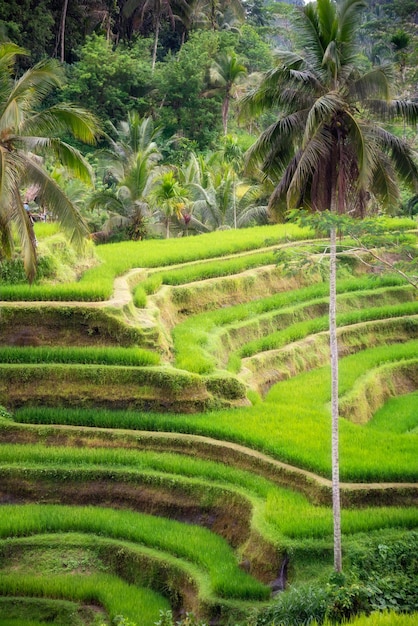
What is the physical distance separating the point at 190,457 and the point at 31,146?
16.3 ft

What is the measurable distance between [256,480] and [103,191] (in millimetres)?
13925

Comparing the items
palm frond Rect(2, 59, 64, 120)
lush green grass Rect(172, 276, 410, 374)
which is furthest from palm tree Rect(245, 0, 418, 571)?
lush green grass Rect(172, 276, 410, 374)

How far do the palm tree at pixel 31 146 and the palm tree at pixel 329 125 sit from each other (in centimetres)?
269

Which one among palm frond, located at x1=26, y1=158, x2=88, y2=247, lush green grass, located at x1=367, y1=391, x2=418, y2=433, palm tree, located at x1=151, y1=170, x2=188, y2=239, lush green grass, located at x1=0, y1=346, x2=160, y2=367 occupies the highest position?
palm frond, located at x1=26, y1=158, x2=88, y2=247

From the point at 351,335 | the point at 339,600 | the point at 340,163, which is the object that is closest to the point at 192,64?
the point at 351,335

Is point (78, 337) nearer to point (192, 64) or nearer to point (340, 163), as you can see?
point (340, 163)

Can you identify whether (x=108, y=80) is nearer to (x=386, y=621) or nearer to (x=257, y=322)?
(x=257, y=322)

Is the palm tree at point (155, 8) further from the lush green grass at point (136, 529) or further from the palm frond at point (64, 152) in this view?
the lush green grass at point (136, 529)

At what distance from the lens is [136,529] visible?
1102cm

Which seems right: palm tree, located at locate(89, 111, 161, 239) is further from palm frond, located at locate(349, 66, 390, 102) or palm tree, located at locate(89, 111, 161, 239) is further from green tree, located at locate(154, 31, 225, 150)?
palm frond, located at locate(349, 66, 390, 102)

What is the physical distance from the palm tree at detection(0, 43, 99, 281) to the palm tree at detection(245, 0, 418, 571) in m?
2.69

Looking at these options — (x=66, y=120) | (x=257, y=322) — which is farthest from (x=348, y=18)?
(x=257, y=322)

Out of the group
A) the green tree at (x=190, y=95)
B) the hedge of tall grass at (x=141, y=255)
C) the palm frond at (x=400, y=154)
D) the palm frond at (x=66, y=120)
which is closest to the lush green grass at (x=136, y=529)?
the hedge of tall grass at (x=141, y=255)

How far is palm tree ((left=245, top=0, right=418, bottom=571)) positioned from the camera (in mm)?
11703
